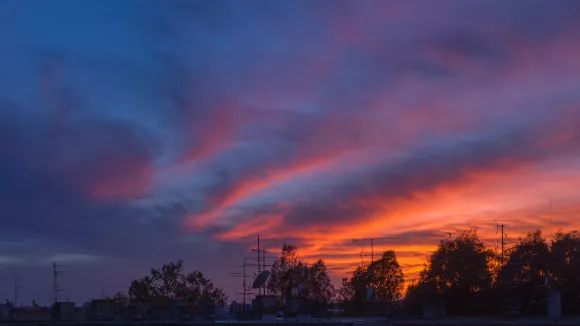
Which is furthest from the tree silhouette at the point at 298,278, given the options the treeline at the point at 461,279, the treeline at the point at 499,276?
the treeline at the point at 499,276

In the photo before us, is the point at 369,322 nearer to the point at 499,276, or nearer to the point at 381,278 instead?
the point at 499,276

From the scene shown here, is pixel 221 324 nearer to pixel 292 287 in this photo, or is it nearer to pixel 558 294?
pixel 558 294

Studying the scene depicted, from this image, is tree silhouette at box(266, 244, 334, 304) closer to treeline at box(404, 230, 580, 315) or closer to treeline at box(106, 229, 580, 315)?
treeline at box(106, 229, 580, 315)

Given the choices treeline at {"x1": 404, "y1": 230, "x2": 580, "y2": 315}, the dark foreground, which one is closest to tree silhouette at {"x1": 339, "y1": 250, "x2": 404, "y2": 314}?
treeline at {"x1": 404, "y1": 230, "x2": 580, "y2": 315}

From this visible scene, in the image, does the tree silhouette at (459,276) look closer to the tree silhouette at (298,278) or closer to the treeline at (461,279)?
the treeline at (461,279)

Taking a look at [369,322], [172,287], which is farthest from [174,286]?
[369,322]

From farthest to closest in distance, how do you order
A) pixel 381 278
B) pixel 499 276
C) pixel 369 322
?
pixel 381 278
pixel 499 276
pixel 369 322

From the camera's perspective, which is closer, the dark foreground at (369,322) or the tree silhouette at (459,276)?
the dark foreground at (369,322)

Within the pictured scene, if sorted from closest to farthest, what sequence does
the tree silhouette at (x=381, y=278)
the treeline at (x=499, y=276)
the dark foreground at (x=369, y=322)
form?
the dark foreground at (x=369, y=322) → the treeline at (x=499, y=276) → the tree silhouette at (x=381, y=278)

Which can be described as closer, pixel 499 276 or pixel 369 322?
pixel 369 322

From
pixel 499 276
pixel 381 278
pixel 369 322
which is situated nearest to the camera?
pixel 369 322

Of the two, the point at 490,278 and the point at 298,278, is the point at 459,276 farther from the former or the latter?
the point at 298,278

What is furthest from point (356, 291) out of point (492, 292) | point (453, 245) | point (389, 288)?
point (492, 292)

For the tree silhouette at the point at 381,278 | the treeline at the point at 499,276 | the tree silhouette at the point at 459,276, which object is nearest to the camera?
the treeline at the point at 499,276
